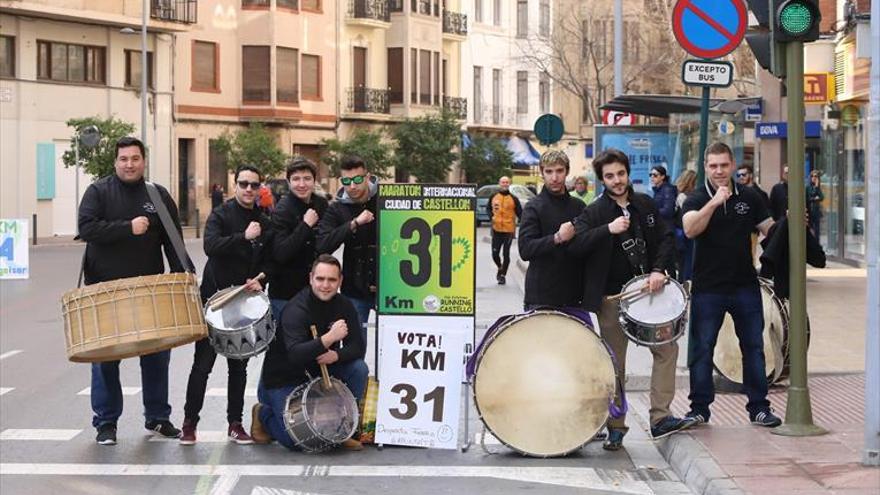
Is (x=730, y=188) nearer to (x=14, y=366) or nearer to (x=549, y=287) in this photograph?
(x=549, y=287)

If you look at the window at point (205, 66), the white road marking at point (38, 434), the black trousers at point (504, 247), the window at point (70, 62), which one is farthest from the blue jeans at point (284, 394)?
the window at point (205, 66)

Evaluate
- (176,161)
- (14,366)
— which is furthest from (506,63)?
(14,366)

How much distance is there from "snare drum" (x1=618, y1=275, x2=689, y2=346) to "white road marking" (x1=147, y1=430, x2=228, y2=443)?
2.96 m

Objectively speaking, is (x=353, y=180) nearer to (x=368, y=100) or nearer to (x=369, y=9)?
(x=369, y=9)

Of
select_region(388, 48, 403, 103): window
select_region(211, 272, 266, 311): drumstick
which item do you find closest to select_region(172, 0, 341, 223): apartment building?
select_region(388, 48, 403, 103): window

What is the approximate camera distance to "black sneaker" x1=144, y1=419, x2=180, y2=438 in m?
10.4

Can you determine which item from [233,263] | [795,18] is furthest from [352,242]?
[795,18]

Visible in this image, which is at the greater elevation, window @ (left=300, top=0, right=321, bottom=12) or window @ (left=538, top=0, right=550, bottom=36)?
window @ (left=538, top=0, right=550, bottom=36)

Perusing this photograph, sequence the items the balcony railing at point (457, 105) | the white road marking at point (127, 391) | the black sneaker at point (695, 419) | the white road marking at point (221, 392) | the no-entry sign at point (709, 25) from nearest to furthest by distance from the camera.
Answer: the black sneaker at point (695, 419) < the no-entry sign at point (709, 25) < the white road marking at point (221, 392) < the white road marking at point (127, 391) < the balcony railing at point (457, 105)

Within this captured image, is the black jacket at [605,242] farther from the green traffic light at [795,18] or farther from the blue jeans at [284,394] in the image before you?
the blue jeans at [284,394]

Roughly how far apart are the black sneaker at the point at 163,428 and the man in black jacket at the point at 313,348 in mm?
716

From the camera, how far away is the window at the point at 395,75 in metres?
62.4

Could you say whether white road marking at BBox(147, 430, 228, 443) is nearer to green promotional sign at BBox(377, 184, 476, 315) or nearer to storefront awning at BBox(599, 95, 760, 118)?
green promotional sign at BBox(377, 184, 476, 315)

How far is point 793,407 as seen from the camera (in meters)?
9.69
